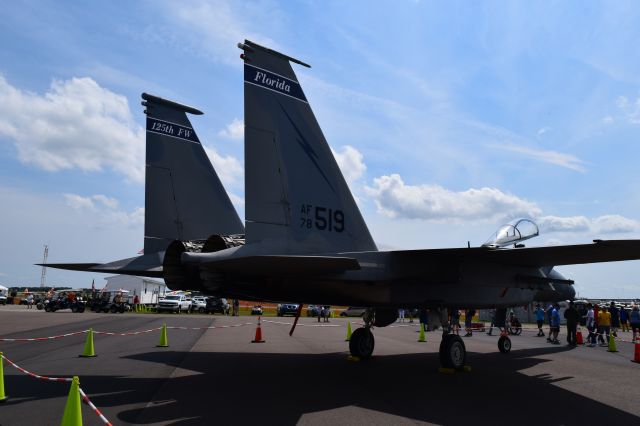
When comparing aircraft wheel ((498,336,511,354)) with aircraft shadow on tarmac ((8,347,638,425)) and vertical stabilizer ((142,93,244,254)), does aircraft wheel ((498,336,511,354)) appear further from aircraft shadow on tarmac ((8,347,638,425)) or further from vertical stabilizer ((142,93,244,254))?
vertical stabilizer ((142,93,244,254))

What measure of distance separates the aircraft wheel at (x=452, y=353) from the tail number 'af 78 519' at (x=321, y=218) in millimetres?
3374

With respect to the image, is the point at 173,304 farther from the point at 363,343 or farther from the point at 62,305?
the point at 363,343

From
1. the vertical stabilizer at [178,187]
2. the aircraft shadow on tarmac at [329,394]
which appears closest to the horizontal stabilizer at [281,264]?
the aircraft shadow on tarmac at [329,394]

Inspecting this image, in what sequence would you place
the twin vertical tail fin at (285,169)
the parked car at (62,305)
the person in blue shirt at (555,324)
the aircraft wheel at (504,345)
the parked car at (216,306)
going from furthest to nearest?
the parked car at (216,306)
the parked car at (62,305)
the person in blue shirt at (555,324)
the aircraft wheel at (504,345)
the twin vertical tail fin at (285,169)

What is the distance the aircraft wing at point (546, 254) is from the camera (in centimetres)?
748

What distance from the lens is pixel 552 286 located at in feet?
41.2

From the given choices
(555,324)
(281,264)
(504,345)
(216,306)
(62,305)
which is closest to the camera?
(281,264)

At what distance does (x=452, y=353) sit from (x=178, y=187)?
6794 mm

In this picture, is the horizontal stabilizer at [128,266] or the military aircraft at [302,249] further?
the horizontal stabilizer at [128,266]

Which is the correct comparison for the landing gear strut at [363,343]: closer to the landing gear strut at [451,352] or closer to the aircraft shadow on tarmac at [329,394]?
the aircraft shadow on tarmac at [329,394]

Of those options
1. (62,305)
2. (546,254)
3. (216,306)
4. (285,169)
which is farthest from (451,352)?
(62,305)

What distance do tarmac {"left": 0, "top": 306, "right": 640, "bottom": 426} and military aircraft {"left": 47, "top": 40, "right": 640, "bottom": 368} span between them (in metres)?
1.45

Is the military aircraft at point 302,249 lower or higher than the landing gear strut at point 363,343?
higher

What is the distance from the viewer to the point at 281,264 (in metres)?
6.30
